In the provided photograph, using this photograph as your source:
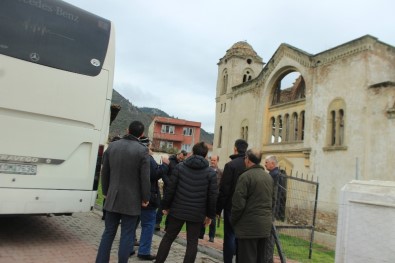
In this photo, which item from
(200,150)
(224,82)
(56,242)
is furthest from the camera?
(224,82)

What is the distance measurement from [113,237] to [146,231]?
1.21 m

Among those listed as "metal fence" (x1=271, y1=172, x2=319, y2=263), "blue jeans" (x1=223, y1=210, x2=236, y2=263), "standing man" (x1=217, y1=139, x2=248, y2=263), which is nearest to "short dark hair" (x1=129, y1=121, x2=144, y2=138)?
"standing man" (x1=217, y1=139, x2=248, y2=263)

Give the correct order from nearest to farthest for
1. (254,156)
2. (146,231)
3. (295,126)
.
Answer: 1. (254,156)
2. (146,231)
3. (295,126)

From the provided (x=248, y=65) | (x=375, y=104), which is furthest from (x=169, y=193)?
(x=248, y=65)

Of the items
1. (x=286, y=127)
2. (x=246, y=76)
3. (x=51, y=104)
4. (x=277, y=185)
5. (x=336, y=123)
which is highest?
(x=246, y=76)

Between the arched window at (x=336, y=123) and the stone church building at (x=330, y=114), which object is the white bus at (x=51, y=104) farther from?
the arched window at (x=336, y=123)

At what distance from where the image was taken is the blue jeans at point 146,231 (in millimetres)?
6254

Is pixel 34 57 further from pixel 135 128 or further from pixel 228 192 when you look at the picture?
pixel 228 192

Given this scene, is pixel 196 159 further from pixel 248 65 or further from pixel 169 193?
pixel 248 65

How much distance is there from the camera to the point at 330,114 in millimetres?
21578

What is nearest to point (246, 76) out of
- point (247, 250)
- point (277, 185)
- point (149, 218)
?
point (277, 185)

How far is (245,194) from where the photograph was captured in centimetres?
481

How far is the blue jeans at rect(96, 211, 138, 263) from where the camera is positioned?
504 centimetres

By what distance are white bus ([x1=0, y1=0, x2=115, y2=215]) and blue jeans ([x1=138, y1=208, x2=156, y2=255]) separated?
3.59ft
